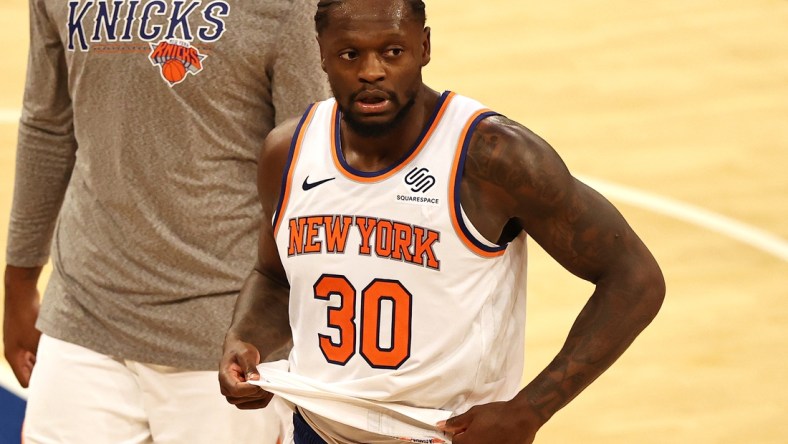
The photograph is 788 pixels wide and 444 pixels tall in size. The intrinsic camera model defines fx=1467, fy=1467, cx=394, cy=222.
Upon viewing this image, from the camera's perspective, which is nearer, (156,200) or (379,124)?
(379,124)

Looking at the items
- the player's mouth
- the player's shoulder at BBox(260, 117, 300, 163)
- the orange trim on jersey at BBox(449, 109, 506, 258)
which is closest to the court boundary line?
the player's shoulder at BBox(260, 117, 300, 163)

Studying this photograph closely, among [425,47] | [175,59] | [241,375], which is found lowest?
[241,375]

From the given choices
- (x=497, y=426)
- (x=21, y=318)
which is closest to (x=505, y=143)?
(x=497, y=426)

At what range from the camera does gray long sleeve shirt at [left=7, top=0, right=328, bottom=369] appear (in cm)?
345

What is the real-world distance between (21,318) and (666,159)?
5.00 meters

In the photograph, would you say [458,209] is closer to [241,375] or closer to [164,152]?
[241,375]

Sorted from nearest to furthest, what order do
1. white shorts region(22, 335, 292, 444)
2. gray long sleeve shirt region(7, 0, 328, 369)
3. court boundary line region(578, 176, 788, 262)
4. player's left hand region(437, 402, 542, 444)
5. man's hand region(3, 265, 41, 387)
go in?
1. player's left hand region(437, 402, 542, 444)
2. gray long sleeve shirt region(7, 0, 328, 369)
3. white shorts region(22, 335, 292, 444)
4. man's hand region(3, 265, 41, 387)
5. court boundary line region(578, 176, 788, 262)

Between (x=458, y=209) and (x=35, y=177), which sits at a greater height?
(x=458, y=209)

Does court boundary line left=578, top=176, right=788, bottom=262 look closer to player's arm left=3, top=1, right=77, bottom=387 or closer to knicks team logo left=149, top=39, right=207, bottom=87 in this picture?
player's arm left=3, top=1, right=77, bottom=387

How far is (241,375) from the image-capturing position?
3014 mm

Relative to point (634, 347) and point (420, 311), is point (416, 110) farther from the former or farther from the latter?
point (634, 347)

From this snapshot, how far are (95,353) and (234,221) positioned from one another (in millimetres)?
485

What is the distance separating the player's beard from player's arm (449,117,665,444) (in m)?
0.16

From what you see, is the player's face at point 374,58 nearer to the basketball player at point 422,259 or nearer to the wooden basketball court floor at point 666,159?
the basketball player at point 422,259
